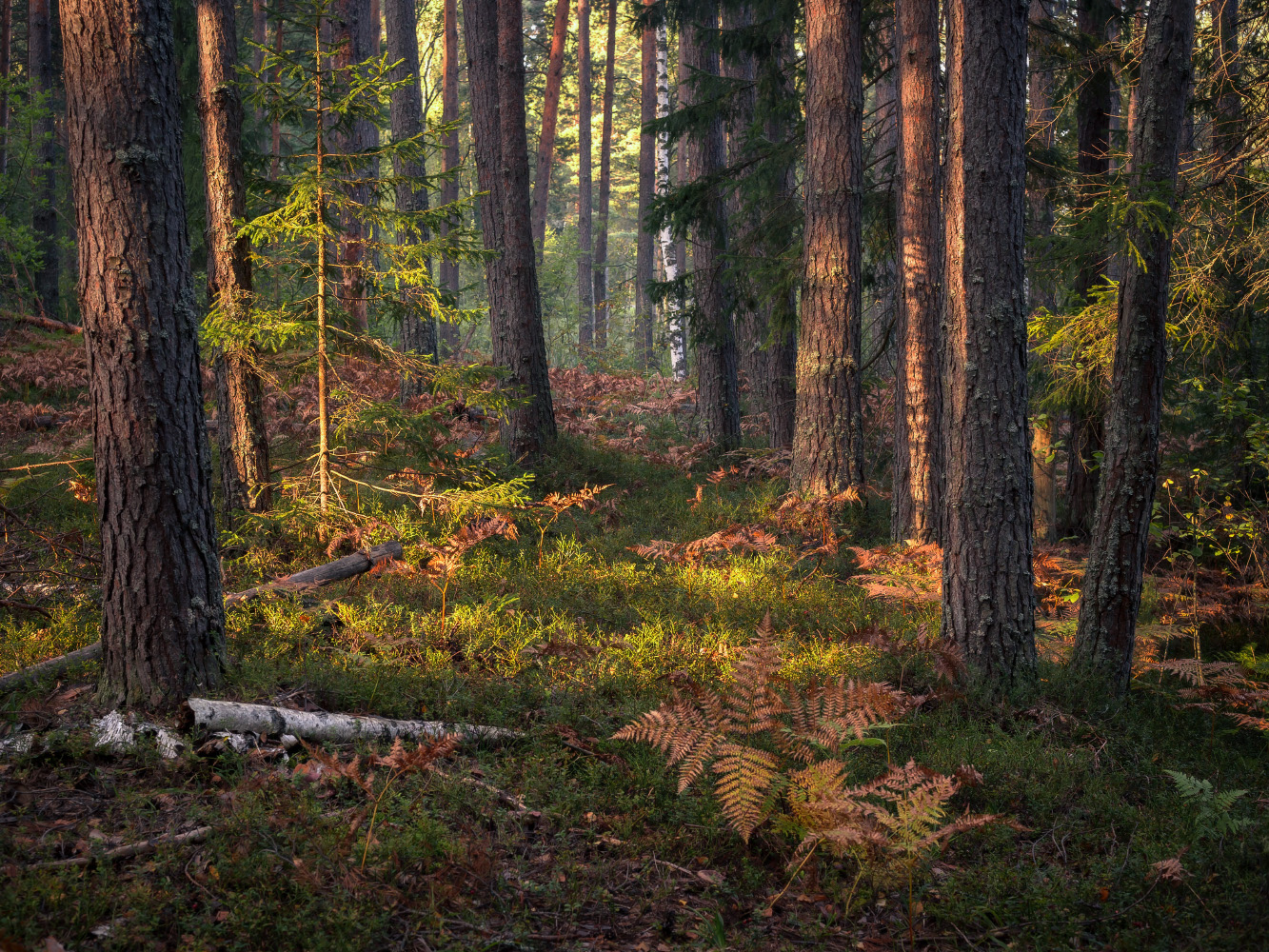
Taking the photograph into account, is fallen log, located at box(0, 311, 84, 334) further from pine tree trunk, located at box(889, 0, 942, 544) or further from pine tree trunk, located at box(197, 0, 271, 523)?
pine tree trunk, located at box(889, 0, 942, 544)

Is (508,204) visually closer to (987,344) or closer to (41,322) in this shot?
(987,344)

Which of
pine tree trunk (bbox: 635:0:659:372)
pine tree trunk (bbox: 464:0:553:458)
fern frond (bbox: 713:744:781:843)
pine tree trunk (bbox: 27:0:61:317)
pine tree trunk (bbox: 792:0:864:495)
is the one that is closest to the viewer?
fern frond (bbox: 713:744:781:843)

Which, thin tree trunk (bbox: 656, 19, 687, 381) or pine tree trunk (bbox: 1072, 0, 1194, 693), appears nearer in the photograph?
pine tree trunk (bbox: 1072, 0, 1194, 693)

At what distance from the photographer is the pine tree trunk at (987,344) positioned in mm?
5289

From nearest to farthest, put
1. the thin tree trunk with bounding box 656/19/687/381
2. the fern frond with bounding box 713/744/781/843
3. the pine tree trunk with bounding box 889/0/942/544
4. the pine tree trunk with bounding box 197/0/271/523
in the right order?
the fern frond with bounding box 713/744/781/843
the pine tree trunk with bounding box 197/0/271/523
the pine tree trunk with bounding box 889/0/942/544
the thin tree trunk with bounding box 656/19/687/381

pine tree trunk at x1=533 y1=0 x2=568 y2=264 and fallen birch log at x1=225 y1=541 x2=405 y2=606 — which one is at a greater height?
pine tree trunk at x1=533 y1=0 x2=568 y2=264

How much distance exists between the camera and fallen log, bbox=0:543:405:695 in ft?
15.1

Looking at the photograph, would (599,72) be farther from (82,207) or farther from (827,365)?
(82,207)

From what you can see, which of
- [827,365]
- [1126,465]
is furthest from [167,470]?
[827,365]

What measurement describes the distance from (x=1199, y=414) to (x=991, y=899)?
8867mm

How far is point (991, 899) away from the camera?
3.55 metres

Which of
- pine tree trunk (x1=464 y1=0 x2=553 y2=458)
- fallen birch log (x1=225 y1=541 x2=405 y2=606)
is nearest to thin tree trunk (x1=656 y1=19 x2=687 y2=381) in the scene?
pine tree trunk (x1=464 y1=0 x2=553 y2=458)

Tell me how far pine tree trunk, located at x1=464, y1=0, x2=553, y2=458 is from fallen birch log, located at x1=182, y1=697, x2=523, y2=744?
6.63m

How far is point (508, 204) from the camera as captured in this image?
10859 millimetres
